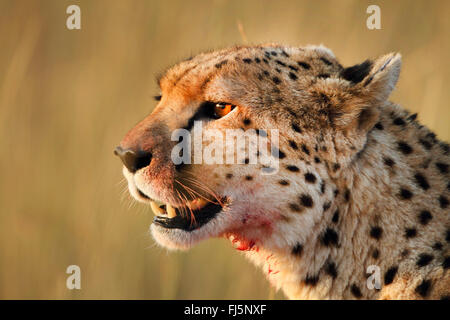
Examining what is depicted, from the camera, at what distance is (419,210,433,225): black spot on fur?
8.04 feet

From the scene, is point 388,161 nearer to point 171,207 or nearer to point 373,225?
point 373,225

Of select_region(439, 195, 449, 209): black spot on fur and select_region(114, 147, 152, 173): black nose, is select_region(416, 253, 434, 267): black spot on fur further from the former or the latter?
select_region(114, 147, 152, 173): black nose

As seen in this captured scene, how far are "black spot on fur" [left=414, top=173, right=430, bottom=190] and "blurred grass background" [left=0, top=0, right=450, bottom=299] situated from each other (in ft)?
5.86

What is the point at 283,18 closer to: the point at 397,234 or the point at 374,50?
the point at 374,50

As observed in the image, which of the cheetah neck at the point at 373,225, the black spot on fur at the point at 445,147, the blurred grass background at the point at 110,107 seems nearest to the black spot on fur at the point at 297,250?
the cheetah neck at the point at 373,225

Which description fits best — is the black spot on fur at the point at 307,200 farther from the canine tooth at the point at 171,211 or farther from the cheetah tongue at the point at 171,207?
the canine tooth at the point at 171,211

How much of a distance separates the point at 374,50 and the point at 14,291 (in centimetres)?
358

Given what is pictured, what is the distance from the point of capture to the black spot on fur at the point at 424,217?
2449 millimetres

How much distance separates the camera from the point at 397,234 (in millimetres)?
2424

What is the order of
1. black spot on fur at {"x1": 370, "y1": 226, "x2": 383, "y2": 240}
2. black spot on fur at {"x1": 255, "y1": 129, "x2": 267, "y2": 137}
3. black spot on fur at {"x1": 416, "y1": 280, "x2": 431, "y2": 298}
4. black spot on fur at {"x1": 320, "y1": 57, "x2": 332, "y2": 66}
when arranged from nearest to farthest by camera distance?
black spot on fur at {"x1": 416, "y1": 280, "x2": 431, "y2": 298}, black spot on fur at {"x1": 370, "y1": 226, "x2": 383, "y2": 240}, black spot on fur at {"x1": 255, "y1": 129, "x2": 267, "y2": 137}, black spot on fur at {"x1": 320, "y1": 57, "x2": 332, "y2": 66}

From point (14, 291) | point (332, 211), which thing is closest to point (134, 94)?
point (14, 291)

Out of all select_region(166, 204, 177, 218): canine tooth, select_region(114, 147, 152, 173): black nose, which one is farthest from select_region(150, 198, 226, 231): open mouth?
select_region(114, 147, 152, 173): black nose

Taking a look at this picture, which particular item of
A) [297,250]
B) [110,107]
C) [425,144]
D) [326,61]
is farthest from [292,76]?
[110,107]

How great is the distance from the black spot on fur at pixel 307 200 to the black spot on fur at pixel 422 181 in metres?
0.46
